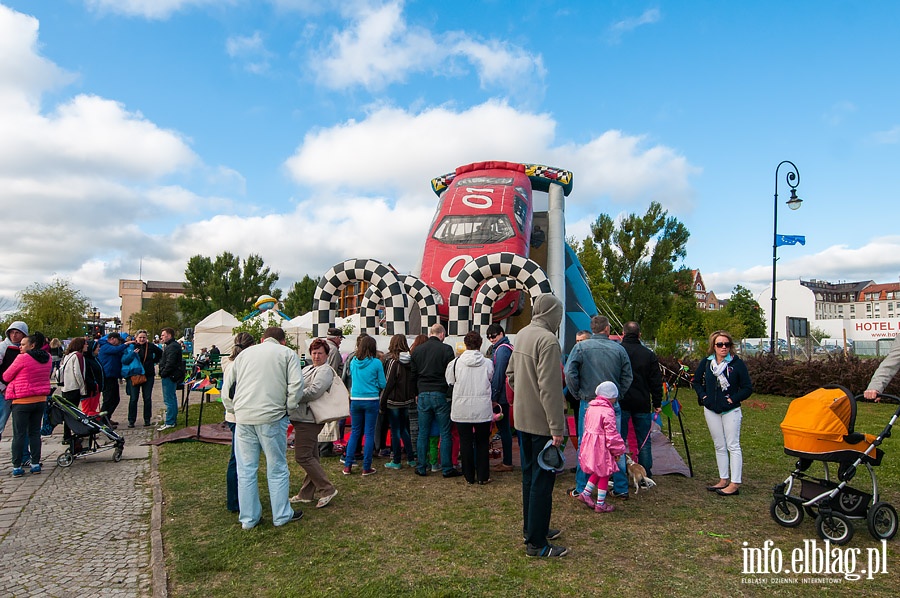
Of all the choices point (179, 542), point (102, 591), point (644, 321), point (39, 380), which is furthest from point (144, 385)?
point (644, 321)

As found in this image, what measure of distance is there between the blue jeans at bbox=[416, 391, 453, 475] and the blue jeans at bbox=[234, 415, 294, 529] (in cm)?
213

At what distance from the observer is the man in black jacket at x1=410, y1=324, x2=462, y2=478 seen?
691cm

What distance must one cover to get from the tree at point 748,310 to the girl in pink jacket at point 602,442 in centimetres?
6215

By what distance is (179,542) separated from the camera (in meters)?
4.76

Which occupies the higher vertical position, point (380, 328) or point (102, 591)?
point (380, 328)

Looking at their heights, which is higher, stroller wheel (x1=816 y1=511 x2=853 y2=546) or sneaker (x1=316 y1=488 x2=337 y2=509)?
stroller wheel (x1=816 y1=511 x2=853 y2=546)

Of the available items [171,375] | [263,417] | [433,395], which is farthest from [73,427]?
[433,395]

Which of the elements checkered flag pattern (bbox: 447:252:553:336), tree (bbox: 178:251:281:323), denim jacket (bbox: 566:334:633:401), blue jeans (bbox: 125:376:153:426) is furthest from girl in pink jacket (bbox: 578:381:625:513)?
tree (bbox: 178:251:281:323)

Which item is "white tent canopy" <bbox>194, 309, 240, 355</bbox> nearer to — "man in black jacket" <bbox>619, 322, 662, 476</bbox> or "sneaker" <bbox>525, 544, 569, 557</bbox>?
"man in black jacket" <bbox>619, 322, 662, 476</bbox>

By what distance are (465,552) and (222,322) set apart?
848 inches

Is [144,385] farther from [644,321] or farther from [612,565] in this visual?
[644,321]

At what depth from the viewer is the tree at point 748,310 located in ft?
205

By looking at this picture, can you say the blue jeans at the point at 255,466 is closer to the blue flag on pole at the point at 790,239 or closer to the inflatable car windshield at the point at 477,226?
the inflatable car windshield at the point at 477,226

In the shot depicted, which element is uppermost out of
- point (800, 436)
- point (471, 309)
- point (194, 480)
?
point (471, 309)
